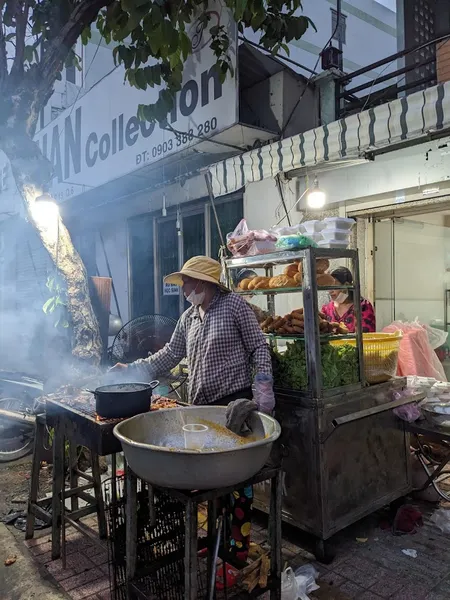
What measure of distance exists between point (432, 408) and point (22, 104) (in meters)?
5.56

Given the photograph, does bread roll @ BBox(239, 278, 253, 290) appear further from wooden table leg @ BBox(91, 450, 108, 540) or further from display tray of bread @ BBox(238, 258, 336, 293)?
wooden table leg @ BBox(91, 450, 108, 540)

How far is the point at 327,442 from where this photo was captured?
135 inches

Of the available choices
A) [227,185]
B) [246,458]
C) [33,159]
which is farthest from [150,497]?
[33,159]

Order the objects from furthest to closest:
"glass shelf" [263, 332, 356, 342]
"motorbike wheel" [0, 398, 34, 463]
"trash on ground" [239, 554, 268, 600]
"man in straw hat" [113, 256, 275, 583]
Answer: "motorbike wheel" [0, 398, 34, 463]
"glass shelf" [263, 332, 356, 342]
"man in straw hat" [113, 256, 275, 583]
"trash on ground" [239, 554, 268, 600]

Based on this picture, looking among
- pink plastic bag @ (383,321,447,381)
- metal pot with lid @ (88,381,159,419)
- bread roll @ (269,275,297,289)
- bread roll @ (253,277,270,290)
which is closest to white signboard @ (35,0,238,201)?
bread roll @ (253,277,270,290)

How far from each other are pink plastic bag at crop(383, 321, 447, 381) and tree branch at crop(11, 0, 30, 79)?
18.6 ft

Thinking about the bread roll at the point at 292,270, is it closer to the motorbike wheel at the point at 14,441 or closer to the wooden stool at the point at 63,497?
the wooden stool at the point at 63,497

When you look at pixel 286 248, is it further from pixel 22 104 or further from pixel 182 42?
pixel 22 104

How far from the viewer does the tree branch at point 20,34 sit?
5188 mm

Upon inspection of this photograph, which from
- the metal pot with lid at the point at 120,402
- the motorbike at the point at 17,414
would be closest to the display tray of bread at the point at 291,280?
the metal pot with lid at the point at 120,402

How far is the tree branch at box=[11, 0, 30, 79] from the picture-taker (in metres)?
5.19

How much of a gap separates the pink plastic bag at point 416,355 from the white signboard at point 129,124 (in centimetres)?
350

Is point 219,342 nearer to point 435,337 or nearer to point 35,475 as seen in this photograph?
point 35,475

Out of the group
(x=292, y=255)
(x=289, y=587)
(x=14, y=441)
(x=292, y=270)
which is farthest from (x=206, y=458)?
(x=14, y=441)
